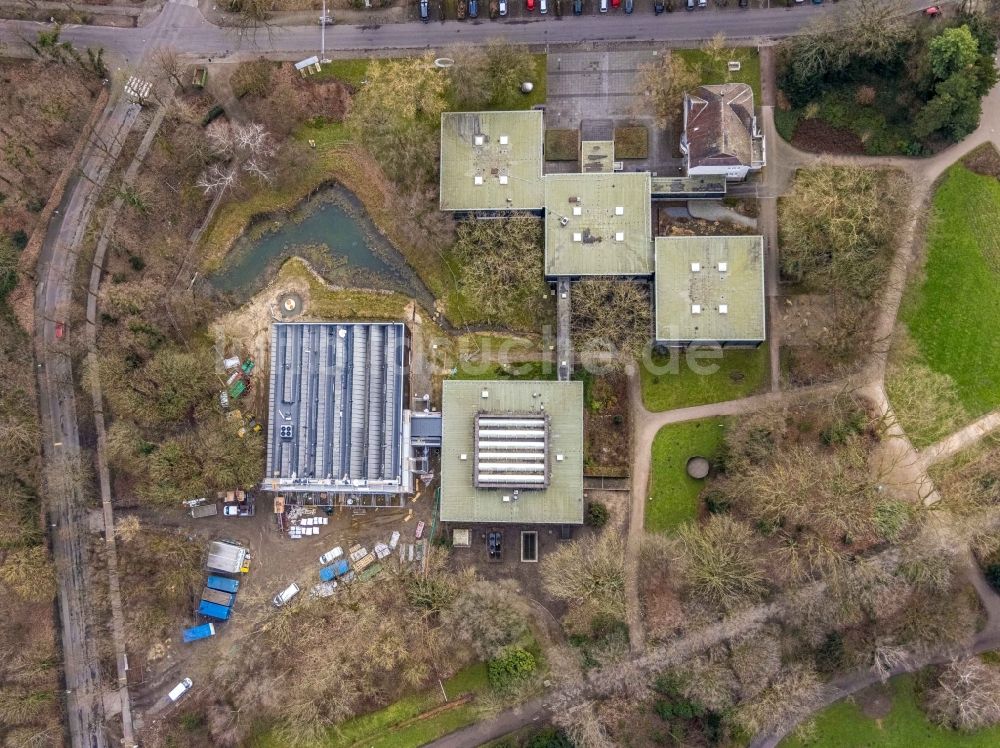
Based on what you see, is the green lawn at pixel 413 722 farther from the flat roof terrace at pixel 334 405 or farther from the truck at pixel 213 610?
the flat roof terrace at pixel 334 405

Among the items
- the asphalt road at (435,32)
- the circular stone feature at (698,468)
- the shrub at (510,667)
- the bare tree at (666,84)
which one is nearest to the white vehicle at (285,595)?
the shrub at (510,667)

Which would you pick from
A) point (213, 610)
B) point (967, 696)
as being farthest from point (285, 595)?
point (967, 696)

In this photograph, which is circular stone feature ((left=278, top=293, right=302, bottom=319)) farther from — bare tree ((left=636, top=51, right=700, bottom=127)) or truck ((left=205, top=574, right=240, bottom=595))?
bare tree ((left=636, top=51, right=700, bottom=127))

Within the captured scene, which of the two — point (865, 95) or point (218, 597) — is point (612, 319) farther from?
point (218, 597)

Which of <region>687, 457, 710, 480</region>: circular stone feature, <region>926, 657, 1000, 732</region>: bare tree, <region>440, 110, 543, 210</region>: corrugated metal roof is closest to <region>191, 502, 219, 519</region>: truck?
<region>440, 110, 543, 210</region>: corrugated metal roof

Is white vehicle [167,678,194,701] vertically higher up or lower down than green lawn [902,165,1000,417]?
lower down

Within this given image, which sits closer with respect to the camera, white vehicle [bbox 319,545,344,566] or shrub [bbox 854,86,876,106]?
shrub [bbox 854,86,876,106]
